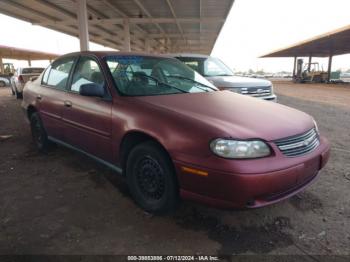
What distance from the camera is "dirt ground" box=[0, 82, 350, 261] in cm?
245

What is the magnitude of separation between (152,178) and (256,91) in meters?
5.23

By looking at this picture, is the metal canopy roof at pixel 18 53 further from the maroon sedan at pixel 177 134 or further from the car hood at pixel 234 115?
the car hood at pixel 234 115

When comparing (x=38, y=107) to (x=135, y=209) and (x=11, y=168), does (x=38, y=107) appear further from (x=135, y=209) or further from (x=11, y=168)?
(x=135, y=209)

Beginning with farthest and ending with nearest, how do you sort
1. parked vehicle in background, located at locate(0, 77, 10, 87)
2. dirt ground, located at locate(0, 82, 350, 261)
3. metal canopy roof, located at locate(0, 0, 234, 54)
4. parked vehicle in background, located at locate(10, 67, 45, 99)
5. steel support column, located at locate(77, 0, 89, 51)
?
1. parked vehicle in background, located at locate(0, 77, 10, 87)
2. metal canopy roof, located at locate(0, 0, 234, 54)
3. steel support column, located at locate(77, 0, 89, 51)
4. parked vehicle in background, located at locate(10, 67, 45, 99)
5. dirt ground, located at locate(0, 82, 350, 261)

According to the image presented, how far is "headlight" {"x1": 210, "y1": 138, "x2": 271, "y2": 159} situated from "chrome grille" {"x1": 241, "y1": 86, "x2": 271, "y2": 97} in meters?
5.01

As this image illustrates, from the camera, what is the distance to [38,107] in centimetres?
460

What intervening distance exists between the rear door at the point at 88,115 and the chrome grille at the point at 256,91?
438 cm

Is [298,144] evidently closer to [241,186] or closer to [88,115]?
[241,186]

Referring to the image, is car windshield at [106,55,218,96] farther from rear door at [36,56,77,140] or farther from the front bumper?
the front bumper

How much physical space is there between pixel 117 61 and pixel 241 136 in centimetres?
194

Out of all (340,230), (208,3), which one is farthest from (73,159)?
(208,3)

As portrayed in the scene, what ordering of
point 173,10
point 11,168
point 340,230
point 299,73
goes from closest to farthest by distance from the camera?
point 340,230, point 11,168, point 173,10, point 299,73

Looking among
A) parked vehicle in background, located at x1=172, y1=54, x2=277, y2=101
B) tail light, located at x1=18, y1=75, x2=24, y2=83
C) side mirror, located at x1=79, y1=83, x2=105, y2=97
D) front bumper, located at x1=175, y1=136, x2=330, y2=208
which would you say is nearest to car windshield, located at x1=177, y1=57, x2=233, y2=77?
parked vehicle in background, located at x1=172, y1=54, x2=277, y2=101

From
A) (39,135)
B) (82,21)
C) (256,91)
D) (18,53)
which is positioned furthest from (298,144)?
(18,53)
